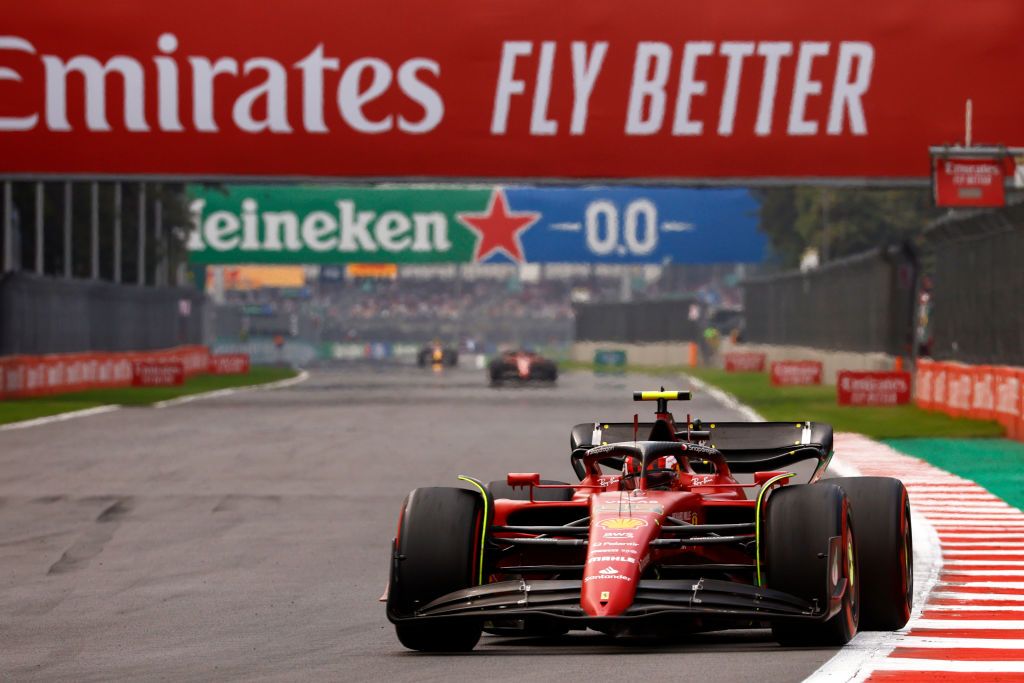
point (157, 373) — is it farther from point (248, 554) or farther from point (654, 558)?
point (654, 558)

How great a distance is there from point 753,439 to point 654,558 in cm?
318

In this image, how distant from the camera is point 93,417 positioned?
3669 cm

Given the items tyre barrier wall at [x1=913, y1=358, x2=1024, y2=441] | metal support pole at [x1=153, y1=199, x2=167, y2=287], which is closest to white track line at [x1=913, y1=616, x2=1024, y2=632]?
tyre barrier wall at [x1=913, y1=358, x2=1024, y2=441]

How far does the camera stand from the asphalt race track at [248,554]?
9531 mm

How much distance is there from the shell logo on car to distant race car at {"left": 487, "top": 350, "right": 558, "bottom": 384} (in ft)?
147

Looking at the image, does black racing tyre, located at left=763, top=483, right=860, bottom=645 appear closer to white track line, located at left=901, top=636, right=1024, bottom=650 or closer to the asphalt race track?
the asphalt race track

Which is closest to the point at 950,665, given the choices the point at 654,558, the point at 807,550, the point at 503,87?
the point at 807,550

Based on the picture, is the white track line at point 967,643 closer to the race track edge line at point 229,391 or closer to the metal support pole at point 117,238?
the race track edge line at point 229,391

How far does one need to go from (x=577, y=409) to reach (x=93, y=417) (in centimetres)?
Result: 915

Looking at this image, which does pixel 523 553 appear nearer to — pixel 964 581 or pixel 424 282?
pixel 964 581

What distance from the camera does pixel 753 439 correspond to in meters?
13.1

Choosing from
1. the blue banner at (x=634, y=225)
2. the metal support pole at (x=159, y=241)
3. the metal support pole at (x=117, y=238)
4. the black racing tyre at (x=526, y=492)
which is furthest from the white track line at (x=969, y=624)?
the blue banner at (x=634, y=225)

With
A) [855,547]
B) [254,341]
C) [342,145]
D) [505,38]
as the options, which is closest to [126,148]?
[342,145]

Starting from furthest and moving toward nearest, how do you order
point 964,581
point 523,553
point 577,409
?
1. point 577,409
2. point 964,581
3. point 523,553
